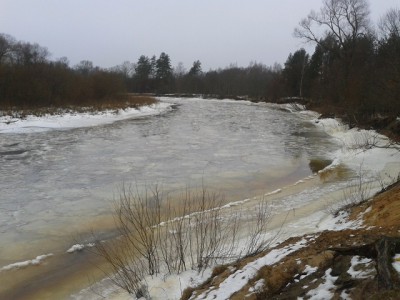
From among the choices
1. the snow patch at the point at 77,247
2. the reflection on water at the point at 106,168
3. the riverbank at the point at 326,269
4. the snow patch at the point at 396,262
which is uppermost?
the snow patch at the point at 396,262

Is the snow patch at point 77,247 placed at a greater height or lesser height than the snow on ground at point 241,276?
lesser

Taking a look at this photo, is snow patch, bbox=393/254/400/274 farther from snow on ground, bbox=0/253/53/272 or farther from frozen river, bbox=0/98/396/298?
frozen river, bbox=0/98/396/298

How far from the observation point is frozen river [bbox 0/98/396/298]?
880 cm

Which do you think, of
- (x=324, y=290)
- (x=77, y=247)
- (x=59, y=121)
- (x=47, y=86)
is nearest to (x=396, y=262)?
(x=324, y=290)

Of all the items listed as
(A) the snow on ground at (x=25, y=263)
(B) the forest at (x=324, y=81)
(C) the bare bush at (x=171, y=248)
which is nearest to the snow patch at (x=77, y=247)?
(C) the bare bush at (x=171, y=248)

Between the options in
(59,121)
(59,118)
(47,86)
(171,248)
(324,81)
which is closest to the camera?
(171,248)

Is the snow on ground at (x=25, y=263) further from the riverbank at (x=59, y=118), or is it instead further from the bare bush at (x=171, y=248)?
the riverbank at (x=59, y=118)

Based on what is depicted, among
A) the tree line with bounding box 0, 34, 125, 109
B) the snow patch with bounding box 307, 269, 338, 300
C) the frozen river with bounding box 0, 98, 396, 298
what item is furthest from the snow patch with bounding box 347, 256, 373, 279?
the tree line with bounding box 0, 34, 125, 109

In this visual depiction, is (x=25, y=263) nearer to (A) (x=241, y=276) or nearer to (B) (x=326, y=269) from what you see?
(A) (x=241, y=276)

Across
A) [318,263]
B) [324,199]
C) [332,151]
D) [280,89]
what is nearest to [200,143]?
[332,151]

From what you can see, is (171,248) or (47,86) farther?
(47,86)

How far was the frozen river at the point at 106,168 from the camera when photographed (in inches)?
347

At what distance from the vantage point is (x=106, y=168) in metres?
14.3

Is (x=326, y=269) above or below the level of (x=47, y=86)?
below
